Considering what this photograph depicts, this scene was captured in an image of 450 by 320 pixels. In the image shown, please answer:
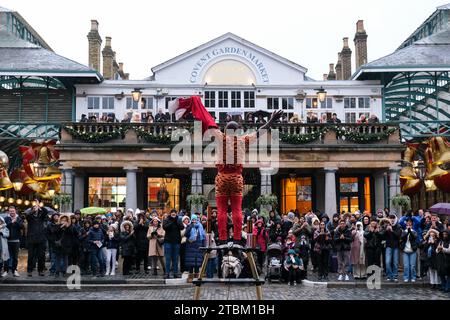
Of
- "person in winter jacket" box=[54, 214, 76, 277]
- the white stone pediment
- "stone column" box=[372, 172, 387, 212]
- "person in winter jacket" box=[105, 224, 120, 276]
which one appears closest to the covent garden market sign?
the white stone pediment

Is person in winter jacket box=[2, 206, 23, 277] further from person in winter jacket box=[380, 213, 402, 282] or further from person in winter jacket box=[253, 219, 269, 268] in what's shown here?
person in winter jacket box=[380, 213, 402, 282]

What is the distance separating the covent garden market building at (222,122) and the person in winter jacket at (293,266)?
420 inches

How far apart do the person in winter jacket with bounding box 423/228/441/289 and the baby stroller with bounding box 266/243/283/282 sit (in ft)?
13.0

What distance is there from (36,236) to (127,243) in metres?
2.57

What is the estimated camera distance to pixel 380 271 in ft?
57.5

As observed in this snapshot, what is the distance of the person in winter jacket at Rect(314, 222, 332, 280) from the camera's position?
17.3m

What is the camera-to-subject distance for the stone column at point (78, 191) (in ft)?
94.5

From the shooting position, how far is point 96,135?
1089 inches

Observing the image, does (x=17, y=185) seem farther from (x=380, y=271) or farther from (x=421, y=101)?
(x=421, y=101)

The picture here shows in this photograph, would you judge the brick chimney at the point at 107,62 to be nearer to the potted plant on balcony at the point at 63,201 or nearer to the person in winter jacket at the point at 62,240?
the potted plant on balcony at the point at 63,201

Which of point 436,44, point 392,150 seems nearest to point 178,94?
point 392,150

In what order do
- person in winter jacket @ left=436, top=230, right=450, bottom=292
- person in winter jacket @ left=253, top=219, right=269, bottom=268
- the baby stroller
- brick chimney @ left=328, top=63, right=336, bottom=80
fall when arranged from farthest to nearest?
brick chimney @ left=328, top=63, right=336, bottom=80
person in winter jacket @ left=253, top=219, right=269, bottom=268
the baby stroller
person in winter jacket @ left=436, top=230, right=450, bottom=292

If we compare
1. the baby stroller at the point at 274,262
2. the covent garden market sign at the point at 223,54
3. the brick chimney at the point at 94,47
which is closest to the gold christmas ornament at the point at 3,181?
the covent garden market sign at the point at 223,54

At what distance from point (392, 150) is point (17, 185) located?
18163 mm
